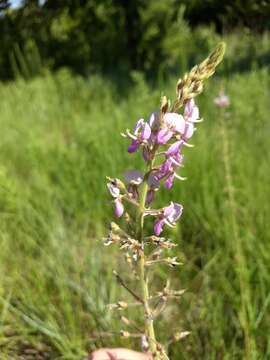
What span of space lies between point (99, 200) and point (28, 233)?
384mm

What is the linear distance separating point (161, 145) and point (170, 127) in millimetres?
41

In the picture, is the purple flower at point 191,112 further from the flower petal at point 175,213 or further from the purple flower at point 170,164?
the flower petal at point 175,213

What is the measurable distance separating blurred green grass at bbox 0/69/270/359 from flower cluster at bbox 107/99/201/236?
0.59 metres

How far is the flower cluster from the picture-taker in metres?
0.80

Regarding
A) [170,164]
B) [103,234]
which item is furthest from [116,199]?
[103,234]

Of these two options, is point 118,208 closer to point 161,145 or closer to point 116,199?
point 116,199

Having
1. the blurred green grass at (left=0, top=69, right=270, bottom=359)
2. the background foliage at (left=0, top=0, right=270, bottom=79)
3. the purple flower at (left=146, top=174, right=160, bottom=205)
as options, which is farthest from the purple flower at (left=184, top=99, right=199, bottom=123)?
the background foliage at (left=0, top=0, right=270, bottom=79)

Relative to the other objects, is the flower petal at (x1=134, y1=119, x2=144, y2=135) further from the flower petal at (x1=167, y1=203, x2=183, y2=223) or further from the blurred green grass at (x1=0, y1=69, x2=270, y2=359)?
the blurred green grass at (x1=0, y1=69, x2=270, y2=359)

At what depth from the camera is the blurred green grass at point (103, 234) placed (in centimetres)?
151

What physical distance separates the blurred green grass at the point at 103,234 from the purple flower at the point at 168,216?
54 centimetres

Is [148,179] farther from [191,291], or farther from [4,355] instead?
[191,291]

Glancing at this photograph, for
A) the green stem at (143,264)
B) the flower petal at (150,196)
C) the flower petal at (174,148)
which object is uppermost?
the flower petal at (174,148)

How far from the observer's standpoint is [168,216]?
0.87 m

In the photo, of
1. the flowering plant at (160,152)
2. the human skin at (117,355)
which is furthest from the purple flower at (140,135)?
the human skin at (117,355)
